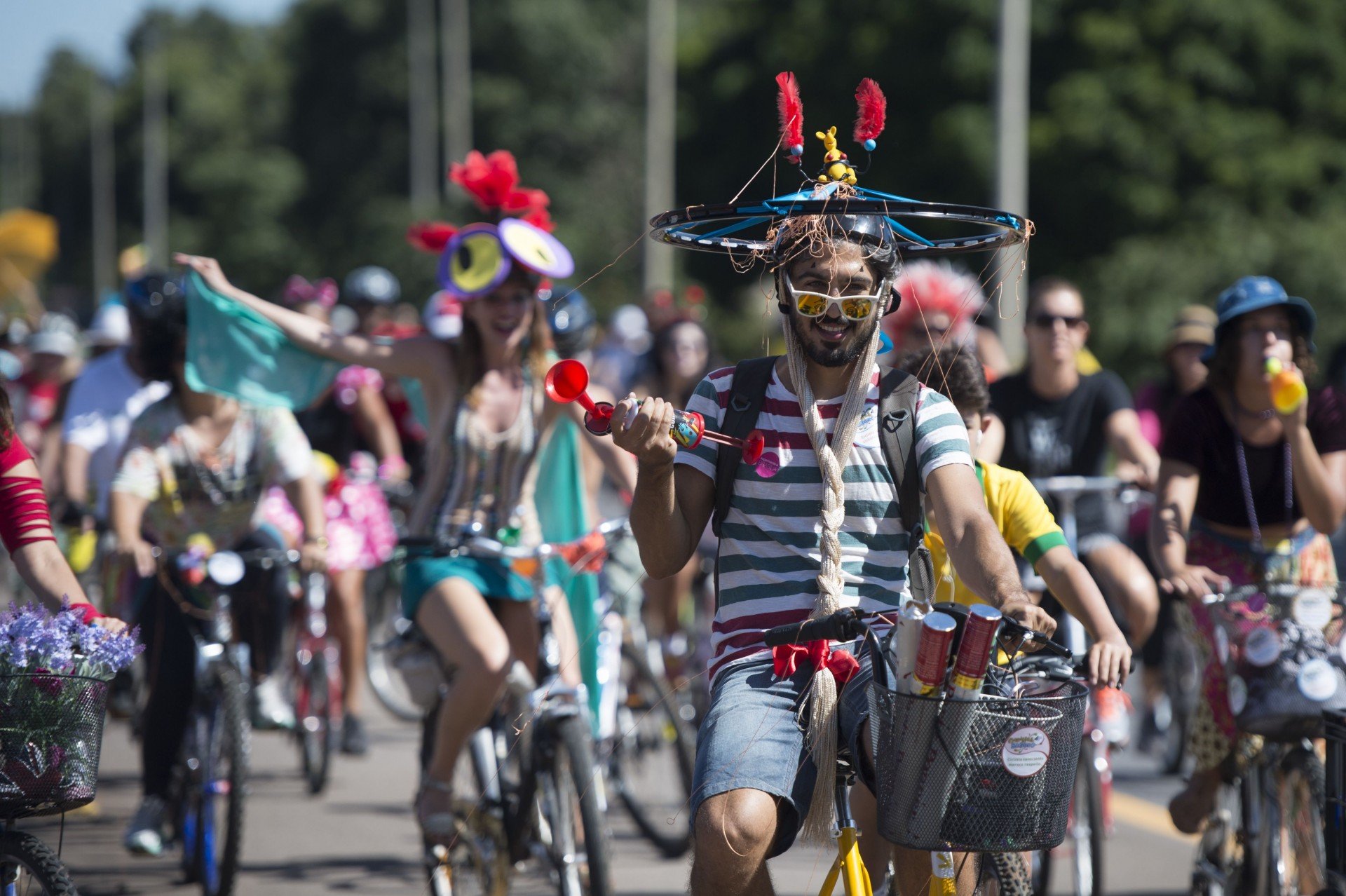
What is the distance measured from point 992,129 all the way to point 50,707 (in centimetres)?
1716

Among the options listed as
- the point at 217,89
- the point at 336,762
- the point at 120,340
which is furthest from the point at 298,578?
the point at 217,89

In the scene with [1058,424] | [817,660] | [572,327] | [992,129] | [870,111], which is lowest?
[817,660]

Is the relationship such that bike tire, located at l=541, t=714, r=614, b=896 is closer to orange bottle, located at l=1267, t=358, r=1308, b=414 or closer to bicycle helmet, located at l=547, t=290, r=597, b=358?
bicycle helmet, located at l=547, t=290, r=597, b=358

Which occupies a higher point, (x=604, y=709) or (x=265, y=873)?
(x=604, y=709)

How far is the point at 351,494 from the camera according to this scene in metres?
8.98

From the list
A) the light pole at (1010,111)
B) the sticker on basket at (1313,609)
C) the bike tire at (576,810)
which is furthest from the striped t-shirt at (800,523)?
the light pole at (1010,111)

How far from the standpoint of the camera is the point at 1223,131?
21438 mm

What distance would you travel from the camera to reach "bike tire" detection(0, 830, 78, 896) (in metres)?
3.53

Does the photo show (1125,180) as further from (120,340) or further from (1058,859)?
(1058,859)

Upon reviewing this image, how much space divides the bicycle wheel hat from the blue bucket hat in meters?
2.04

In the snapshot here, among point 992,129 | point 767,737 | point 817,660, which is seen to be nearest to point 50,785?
point 767,737

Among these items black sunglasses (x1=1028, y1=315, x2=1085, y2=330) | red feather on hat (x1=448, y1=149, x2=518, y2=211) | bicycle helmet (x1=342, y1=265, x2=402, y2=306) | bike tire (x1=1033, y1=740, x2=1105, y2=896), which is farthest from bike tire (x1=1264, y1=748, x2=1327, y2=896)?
bicycle helmet (x1=342, y1=265, x2=402, y2=306)

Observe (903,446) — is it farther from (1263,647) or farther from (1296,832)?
(1296,832)

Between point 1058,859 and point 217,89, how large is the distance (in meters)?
69.5
